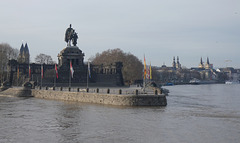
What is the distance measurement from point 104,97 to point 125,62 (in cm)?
6847

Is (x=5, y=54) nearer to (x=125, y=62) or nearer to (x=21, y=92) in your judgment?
(x=125, y=62)

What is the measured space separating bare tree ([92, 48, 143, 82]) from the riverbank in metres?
52.7

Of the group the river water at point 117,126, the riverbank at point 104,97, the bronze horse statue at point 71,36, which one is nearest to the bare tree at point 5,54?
the bronze horse statue at point 71,36

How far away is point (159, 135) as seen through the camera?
2892cm

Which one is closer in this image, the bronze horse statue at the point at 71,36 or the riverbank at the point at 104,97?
the riverbank at the point at 104,97

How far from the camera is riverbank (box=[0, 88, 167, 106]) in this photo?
46.8m

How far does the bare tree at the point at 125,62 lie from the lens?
384ft

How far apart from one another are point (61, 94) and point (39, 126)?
27192 millimetres

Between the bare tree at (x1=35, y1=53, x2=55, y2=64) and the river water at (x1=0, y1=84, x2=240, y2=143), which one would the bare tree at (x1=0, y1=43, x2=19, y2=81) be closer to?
the bare tree at (x1=35, y1=53, x2=55, y2=64)

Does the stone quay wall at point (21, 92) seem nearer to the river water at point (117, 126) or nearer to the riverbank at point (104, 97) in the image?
the riverbank at point (104, 97)

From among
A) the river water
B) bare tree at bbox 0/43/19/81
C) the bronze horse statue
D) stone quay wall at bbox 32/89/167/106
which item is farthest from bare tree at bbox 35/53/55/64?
the river water

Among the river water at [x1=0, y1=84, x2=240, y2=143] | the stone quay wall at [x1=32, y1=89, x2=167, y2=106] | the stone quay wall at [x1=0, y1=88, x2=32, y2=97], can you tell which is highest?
the stone quay wall at [x1=0, y1=88, x2=32, y2=97]

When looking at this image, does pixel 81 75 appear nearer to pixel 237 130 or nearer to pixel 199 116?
pixel 199 116

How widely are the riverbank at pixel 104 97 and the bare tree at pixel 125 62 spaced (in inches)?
2073
